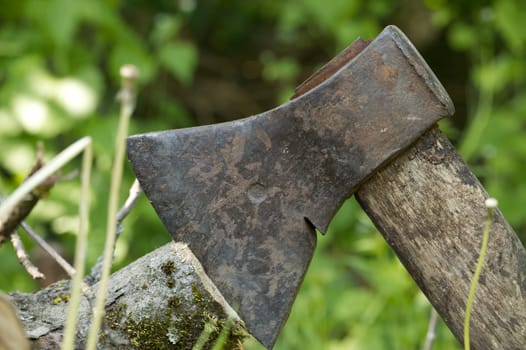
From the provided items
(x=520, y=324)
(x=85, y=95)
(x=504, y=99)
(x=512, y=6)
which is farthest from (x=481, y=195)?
(x=504, y=99)

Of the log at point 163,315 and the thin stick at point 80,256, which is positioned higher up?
the thin stick at point 80,256

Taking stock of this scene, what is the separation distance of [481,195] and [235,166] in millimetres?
443

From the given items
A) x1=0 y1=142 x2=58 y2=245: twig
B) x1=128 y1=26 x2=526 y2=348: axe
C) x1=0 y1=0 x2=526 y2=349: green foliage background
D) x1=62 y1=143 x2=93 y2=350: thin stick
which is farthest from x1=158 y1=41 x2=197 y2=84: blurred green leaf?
x1=62 y1=143 x2=93 y2=350: thin stick

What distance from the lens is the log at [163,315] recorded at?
136cm

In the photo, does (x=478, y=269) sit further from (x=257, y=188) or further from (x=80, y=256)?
(x=80, y=256)

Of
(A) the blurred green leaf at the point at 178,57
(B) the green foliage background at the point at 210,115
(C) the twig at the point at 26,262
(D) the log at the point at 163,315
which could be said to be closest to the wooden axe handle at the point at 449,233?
(D) the log at the point at 163,315

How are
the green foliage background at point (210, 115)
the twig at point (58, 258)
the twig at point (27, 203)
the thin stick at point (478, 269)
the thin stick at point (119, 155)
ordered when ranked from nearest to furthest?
the thin stick at point (119, 155) < the twig at point (27, 203) < the thin stick at point (478, 269) < the twig at point (58, 258) < the green foliage background at point (210, 115)

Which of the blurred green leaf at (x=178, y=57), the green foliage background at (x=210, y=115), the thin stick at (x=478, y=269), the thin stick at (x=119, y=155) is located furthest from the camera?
the blurred green leaf at (x=178, y=57)

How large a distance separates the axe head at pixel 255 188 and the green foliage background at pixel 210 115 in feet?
5.08

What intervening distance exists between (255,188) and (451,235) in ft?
1.20

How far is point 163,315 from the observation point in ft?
4.49

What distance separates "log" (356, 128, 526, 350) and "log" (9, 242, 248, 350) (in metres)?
0.34

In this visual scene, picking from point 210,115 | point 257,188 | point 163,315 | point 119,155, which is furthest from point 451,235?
point 210,115

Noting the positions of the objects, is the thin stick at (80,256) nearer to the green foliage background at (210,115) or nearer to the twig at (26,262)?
the twig at (26,262)
